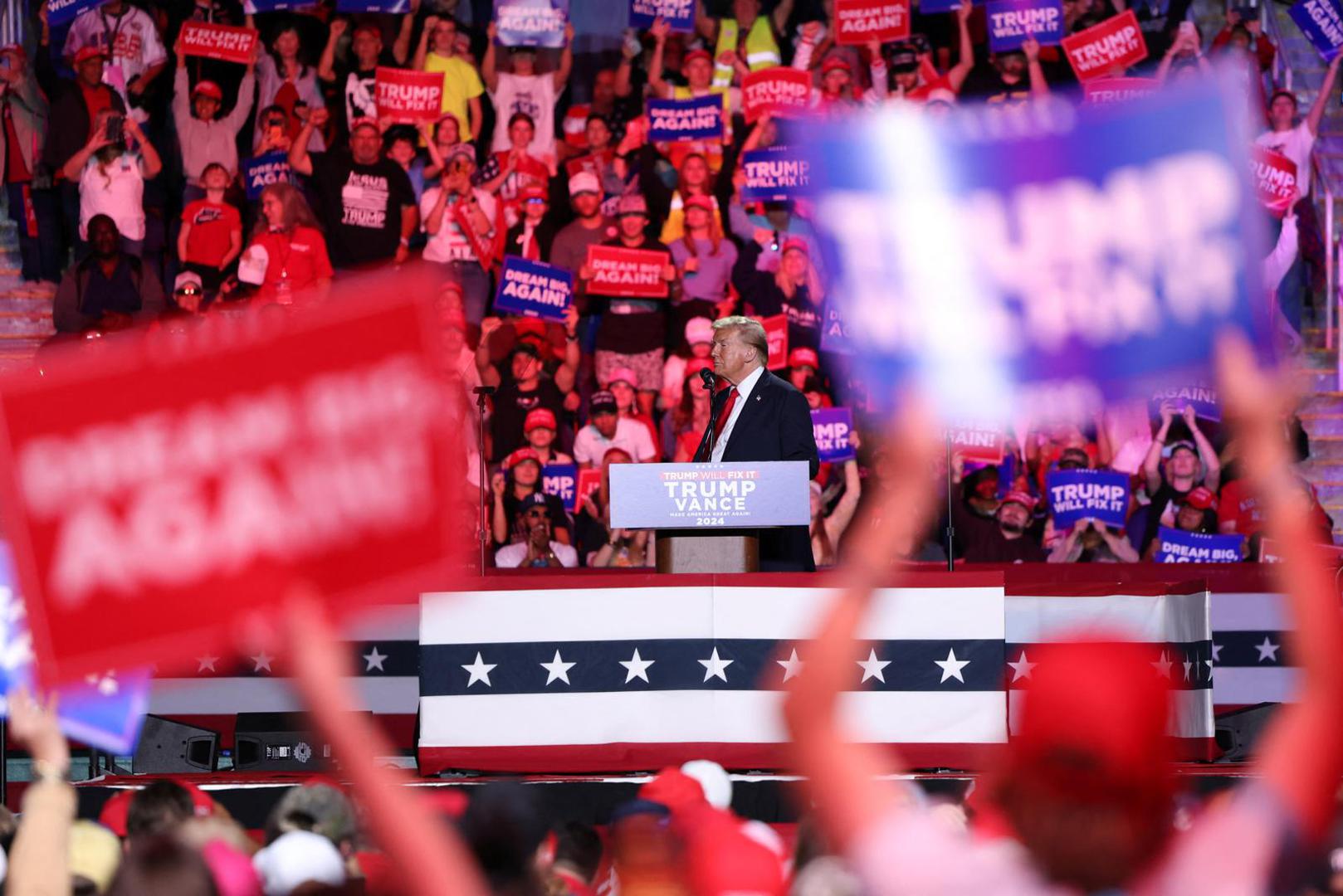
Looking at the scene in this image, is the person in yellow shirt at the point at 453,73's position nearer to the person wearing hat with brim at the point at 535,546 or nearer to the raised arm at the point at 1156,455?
the person wearing hat with brim at the point at 535,546

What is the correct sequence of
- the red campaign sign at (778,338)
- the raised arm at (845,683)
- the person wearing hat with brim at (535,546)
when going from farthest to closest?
the red campaign sign at (778,338) → the person wearing hat with brim at (535,546) → the raised arm at (845,683)

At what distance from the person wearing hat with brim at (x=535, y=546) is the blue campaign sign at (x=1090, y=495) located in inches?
111

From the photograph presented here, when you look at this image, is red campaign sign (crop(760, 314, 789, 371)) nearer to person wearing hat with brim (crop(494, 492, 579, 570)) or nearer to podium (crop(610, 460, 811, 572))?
person wearing hat with brim (crop(494, 492, 579, 570))

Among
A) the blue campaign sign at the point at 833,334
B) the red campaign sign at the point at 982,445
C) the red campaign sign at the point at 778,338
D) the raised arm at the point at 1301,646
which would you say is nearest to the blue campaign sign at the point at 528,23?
the red campaign sign at the point at 778,338

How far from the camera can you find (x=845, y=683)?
2.20 meters

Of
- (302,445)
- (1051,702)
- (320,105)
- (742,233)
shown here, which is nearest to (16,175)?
(320,105)

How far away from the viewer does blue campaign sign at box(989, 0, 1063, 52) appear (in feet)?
46.3

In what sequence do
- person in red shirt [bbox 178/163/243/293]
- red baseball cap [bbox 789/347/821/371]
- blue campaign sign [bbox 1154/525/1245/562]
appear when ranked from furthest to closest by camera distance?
person in red shirt [bbox 178/163/243/293] → red baseball cap [bbox 789/347/821/371] → blue campaign sign [bbox 1154/525/1245/562]

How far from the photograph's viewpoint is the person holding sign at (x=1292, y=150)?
1390 cm

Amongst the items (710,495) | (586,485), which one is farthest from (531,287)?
(710,495)

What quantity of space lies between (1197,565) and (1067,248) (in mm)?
8203

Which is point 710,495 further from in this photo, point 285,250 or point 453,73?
point 453,73

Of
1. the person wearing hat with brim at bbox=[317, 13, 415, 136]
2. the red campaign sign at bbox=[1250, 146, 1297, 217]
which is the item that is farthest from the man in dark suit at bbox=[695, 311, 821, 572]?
the person wearing hat with brim at bbox=[317, 13, 415, 136]

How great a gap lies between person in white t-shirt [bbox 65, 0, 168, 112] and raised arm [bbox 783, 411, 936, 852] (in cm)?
1257
